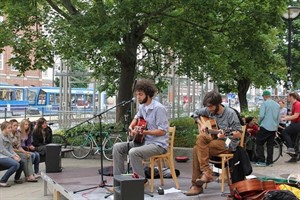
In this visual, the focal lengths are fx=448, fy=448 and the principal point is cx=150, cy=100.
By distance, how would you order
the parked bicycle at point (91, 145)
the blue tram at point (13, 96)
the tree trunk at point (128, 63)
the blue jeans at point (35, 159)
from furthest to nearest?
the blue tram at point (13, 96)
the tree trunk at point (128, 63)
the parked bicycle at point (91, 145)
the blue jeans at point (35, 159)

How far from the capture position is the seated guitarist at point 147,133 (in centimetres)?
629

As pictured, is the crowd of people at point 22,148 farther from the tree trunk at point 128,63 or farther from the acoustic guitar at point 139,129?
the tree trunk at point 128,63

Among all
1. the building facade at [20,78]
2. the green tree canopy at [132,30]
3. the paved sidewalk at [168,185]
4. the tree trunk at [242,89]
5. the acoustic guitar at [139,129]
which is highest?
the building facade at [20,78]

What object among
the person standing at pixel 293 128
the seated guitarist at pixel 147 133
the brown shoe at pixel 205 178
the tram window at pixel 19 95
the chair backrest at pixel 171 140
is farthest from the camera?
the tram window at pixel 19 95

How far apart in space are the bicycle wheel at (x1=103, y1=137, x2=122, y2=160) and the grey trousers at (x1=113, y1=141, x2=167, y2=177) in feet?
18.5

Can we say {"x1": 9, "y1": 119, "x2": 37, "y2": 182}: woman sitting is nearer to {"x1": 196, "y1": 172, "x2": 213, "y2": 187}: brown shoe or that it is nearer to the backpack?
{"x1": 196, "y1": 172, "x2": 213, "y2": 187}: brown shoe

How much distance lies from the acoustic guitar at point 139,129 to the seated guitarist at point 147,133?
0.05 ft

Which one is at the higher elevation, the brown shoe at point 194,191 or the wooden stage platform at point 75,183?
the brown shoe at point 194,191

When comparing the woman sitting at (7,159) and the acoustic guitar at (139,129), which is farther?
the woman sitting at (7,159)

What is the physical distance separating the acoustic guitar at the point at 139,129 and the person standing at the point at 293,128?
18.4 feet

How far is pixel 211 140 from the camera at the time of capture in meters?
6.40

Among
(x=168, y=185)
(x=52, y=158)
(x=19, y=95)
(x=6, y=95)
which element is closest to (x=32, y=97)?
(x=19, y=95)

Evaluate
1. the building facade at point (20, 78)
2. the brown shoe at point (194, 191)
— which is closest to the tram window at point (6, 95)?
the building facade at point (20, 78)

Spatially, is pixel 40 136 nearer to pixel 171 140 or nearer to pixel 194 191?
pixel 171 140
